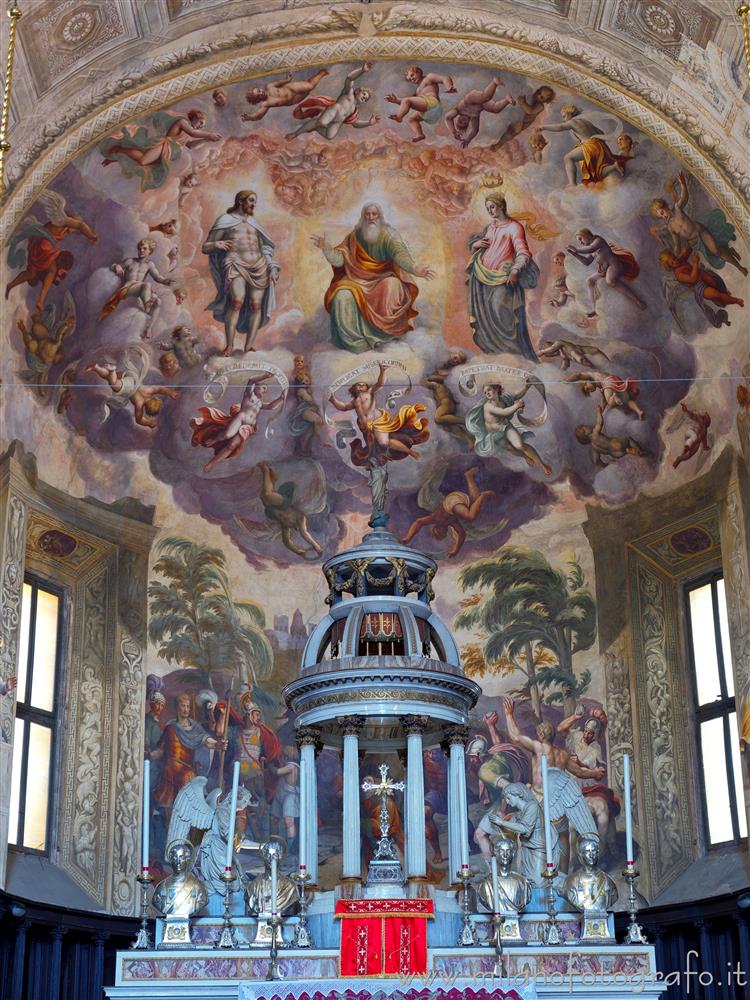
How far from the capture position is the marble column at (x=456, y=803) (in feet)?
62.8

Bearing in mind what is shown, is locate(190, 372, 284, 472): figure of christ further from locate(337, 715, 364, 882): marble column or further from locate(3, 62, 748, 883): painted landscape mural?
locate(337, 715, 364, 882): marble column

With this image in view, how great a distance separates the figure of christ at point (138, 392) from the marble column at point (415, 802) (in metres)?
8.52

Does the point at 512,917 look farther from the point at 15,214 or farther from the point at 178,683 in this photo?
the point at 15,214

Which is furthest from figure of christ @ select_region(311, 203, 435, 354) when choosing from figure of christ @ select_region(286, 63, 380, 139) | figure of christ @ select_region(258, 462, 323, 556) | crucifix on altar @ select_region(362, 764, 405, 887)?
crucifix on altar @ select_region(362, 764, 405, 887)

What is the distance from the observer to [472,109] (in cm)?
2388

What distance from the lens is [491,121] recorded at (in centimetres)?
2400

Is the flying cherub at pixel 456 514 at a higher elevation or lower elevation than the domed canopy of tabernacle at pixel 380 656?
higher

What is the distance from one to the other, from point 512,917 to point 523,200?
12.4 m

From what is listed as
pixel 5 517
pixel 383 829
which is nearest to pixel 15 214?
pixel 5 517

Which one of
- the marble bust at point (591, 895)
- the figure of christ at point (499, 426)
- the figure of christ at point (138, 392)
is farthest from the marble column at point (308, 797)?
the figure of christ at point (499, 426)

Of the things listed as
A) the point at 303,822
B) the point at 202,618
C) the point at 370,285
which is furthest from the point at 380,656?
the point at 370,285

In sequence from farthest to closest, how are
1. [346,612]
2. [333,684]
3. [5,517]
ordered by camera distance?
1. [5,517]
2. [346,612]
3. [333,684]

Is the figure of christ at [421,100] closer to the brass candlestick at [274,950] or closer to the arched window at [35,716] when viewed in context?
the arched window at [35,716]

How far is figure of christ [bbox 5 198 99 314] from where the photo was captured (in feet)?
72.9
